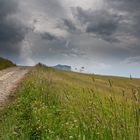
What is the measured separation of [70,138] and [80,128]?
513mm

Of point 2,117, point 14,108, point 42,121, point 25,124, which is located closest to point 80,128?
point 42,121

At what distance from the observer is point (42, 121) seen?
1262 centimetres

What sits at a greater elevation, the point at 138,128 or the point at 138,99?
the point at 138,99

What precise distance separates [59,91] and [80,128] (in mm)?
9189

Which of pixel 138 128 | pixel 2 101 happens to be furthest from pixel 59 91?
pixel 138 128

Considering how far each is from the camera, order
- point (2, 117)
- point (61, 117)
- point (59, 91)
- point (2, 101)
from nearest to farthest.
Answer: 1. point (61, 117)
2. point (2, 117)
3. point (59, 91)
4. point (2, 101)

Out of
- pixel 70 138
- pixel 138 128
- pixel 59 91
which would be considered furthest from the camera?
pixel 59 91

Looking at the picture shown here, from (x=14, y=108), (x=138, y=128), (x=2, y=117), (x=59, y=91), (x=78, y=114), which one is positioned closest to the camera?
(x=138, y=128)

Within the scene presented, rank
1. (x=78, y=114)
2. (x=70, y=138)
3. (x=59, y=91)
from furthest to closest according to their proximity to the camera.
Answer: (x=59, y=91) → (x=78, y=114) → (x=70, y=138)

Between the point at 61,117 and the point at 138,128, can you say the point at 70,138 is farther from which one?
the point at 61,117

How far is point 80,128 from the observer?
1031cm

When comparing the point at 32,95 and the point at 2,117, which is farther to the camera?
the point at 32,95

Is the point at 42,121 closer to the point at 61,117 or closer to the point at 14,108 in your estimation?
the point at 61,117

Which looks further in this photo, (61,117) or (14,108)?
(14,108)
